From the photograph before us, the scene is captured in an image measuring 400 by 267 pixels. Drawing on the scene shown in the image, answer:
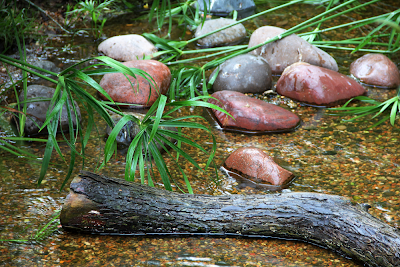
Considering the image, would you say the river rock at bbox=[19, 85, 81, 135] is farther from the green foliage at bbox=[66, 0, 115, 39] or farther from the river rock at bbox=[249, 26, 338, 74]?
the river rock at bbox=[249, 26, 338, 74]

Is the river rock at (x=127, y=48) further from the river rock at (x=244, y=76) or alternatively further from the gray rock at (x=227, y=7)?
the gray rock at (x=227, y=7)

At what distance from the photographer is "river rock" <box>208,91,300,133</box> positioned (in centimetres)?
377

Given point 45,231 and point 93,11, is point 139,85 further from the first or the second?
point 45,231

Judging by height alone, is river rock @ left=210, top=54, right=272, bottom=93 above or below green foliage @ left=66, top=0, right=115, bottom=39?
below

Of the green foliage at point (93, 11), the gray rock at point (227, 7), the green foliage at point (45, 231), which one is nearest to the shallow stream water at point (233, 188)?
the green foliage at point (45, 231)

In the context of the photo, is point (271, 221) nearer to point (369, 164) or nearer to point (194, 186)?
point (194, 186)

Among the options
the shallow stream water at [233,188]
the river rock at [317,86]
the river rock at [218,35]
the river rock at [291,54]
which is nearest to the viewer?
the shallow stream water at [233,188]

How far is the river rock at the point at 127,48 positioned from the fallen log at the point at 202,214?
3.22 metres

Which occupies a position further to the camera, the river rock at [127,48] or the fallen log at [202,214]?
the river rock at [127,48]

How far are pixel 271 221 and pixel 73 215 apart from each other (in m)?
1.18

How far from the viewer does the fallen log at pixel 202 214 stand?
2.30 metres

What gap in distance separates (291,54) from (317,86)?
842mm

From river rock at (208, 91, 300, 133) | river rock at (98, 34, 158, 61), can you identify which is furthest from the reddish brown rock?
river rock at (98, 34, 158, 61)

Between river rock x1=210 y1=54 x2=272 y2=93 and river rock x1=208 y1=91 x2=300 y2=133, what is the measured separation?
544 mm
